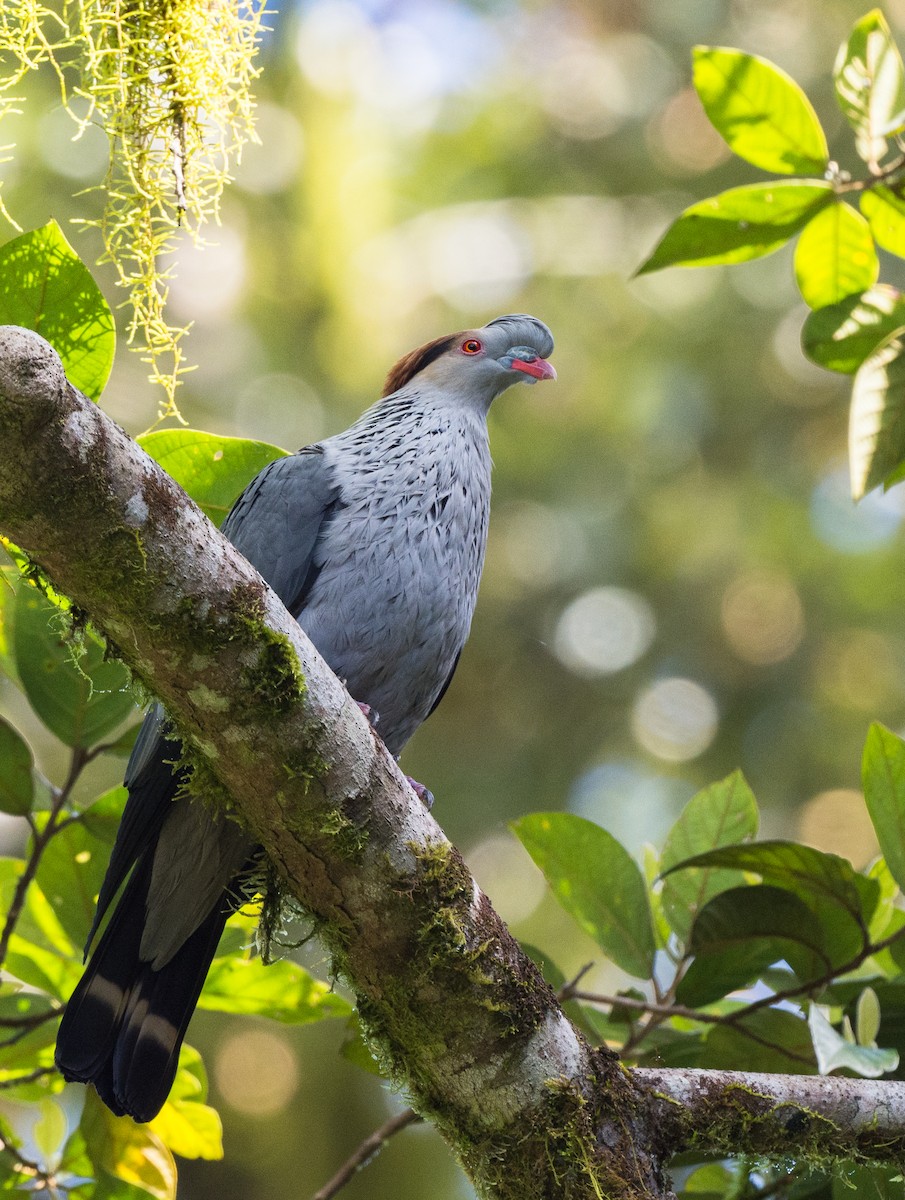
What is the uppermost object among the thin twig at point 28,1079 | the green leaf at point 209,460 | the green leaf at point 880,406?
the green leaf at point 880,406

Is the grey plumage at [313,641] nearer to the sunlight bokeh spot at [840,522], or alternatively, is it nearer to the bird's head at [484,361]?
the bird's head at [484,361]

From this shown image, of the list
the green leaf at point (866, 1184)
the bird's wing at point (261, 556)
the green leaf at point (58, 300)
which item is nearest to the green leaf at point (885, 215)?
the bird's wing at point (261, 556)

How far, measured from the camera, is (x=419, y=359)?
A: 354cm

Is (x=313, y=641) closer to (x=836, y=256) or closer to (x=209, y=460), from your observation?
(x=209, y=460)

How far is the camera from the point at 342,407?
22.1 feet

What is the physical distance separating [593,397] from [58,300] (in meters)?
5.01

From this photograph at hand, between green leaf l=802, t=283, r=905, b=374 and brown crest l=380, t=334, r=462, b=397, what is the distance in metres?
1.18

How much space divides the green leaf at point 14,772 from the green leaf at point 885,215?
2.04 meters

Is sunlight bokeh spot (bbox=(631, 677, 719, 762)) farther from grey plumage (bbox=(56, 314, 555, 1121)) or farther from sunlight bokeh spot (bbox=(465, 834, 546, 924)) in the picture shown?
grey plumage (bbox=(56, 314, 555, 1121))

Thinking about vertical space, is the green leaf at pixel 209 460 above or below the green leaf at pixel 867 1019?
above


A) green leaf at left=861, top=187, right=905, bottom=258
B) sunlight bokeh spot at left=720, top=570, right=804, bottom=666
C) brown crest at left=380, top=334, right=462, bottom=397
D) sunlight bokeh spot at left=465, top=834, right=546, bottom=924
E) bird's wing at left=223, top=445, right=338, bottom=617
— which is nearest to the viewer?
green leaf at left=861, top=187, right=905, bottom=258

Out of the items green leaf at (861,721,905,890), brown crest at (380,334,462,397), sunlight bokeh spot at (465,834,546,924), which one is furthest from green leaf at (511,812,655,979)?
sunlight bokeh spot at (465,834,546,924)

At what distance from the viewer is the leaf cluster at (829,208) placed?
2.38 metres

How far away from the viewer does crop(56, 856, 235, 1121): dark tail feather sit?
2.52 metres
